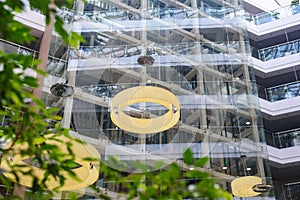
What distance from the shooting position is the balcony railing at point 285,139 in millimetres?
12547

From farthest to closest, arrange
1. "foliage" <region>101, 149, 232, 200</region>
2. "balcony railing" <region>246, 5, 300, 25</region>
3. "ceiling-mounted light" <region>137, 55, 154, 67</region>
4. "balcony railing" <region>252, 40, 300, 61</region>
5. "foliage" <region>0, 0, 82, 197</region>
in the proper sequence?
1. "balcony railing" <region>246, 5, 300, 25</region>
2. "balcony railing" <region>252, 40, 300, 61</region>
3. "ceiling-mounted light" <region>137, 55, 154, 67</region>
4. "foliage" <region>0, 0, 82, 197</region>
5. "foliage" <region>101, 149, 232, 200</region>

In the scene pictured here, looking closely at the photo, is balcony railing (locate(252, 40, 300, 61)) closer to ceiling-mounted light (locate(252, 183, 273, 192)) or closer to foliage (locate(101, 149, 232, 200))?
ceiling-mounted light (locate(252, 183, 273, 192))

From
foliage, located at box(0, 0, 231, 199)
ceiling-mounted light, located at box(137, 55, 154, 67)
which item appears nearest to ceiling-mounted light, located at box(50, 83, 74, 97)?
ceiling-mounted light, located at box(137, 55, 154, 67)

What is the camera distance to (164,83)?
24.2 feet

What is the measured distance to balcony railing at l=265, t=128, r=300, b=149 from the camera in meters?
12.5

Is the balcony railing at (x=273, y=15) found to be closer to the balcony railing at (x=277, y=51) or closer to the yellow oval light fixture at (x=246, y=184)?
the balcony railing at (x=277, y=51)

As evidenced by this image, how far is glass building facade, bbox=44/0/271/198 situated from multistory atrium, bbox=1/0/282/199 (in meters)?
0.02

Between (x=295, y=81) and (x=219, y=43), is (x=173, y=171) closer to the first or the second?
(x=219, y=43)

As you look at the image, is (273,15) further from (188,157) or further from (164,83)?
(188,157)

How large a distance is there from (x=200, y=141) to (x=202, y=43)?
210cm

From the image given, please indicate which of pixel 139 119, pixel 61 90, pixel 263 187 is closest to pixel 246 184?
pixel 263 187

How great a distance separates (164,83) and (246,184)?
216 cm

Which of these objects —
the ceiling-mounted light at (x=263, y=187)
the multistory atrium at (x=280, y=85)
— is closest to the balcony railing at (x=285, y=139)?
the multistory atrium at (x=280, y=85)

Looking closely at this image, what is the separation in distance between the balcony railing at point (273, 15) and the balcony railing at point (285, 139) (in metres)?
4.02
